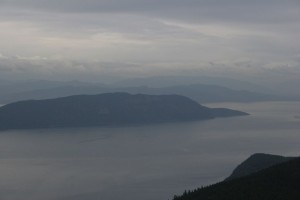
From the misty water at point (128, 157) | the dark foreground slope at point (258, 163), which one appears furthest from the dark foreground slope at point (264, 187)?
the misty water at point (128, 157)

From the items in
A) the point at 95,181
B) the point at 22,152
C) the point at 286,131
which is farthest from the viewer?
the point at 286,131

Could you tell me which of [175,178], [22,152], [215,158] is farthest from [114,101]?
[175,178]

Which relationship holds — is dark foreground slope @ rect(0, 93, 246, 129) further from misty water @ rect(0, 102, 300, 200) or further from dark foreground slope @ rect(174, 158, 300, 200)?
dark foreground slope @ rect(174, 158, 300, 200)

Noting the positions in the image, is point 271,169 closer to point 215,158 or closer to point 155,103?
point 215,158

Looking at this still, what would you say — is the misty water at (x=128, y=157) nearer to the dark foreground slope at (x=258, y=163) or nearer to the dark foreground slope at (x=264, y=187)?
the dark foreground slope at (x=258, y=163)

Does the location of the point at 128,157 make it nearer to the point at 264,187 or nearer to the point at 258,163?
the point at 258,163

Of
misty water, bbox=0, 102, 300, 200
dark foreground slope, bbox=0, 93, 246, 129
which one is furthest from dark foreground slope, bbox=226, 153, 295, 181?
dark foreground slope, bbox=0, 93, 246, 129

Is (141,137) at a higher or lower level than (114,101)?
lower
